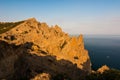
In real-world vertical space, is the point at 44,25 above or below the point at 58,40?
above

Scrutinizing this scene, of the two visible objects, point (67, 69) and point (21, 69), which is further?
point (67, 69)

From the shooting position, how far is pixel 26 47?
68.8 m

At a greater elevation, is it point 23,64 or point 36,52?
point 36,52

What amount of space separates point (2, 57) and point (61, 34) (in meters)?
35.0

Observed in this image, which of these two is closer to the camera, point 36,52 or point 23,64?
point 23,64

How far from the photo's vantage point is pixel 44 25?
294 ft

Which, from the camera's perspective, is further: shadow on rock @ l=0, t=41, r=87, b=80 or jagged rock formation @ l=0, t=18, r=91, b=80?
jagged rock formation @ l=0, t=18, r=91, b=80

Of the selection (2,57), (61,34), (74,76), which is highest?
(61,34)

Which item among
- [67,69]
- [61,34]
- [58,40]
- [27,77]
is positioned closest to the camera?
[27,77]

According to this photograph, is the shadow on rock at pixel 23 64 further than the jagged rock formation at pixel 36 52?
No

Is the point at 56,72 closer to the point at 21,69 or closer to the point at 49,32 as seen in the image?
the point at 21,69

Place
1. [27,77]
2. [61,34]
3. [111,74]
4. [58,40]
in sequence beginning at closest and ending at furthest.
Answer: [111,74]
[27,77]
[58,40]
[61,34]

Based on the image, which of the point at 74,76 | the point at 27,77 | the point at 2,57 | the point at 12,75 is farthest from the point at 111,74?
the point at 2,57

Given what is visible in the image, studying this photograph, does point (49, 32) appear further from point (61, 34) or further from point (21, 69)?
point (21, 69)
